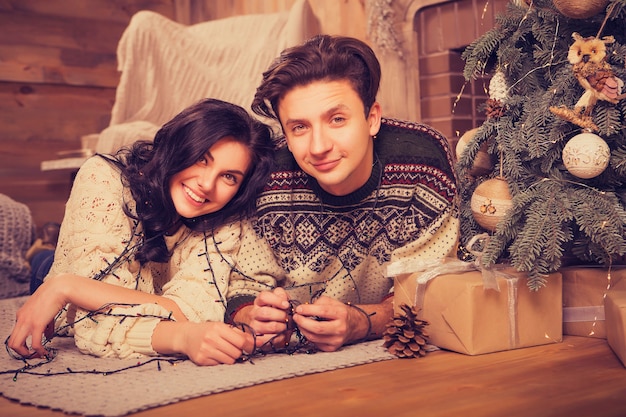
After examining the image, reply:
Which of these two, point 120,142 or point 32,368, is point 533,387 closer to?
point 32,368

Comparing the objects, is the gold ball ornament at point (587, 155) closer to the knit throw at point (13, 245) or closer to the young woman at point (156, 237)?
the young woman at point (156, 237)

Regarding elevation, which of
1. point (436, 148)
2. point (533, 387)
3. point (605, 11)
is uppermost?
point (605, 11)

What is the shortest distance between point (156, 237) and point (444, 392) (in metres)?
0.78

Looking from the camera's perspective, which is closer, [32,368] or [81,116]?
[32,368]

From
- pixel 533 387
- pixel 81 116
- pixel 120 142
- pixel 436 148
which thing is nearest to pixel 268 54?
pixel 120 142

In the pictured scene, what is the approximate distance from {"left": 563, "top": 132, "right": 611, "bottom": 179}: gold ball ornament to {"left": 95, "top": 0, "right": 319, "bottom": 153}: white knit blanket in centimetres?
199

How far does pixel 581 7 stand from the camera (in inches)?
64.4

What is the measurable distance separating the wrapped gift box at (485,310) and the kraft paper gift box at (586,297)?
0.26ft

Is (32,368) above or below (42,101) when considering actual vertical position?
below

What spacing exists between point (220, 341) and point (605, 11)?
1081mm

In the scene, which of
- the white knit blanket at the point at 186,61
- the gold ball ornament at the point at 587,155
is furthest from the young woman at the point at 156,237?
the white knit blanket at the point at 186,61

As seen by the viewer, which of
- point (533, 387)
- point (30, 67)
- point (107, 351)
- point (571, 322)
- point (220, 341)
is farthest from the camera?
point (30, 67)

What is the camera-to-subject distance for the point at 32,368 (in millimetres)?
1560

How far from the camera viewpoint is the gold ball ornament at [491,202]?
175 cm
